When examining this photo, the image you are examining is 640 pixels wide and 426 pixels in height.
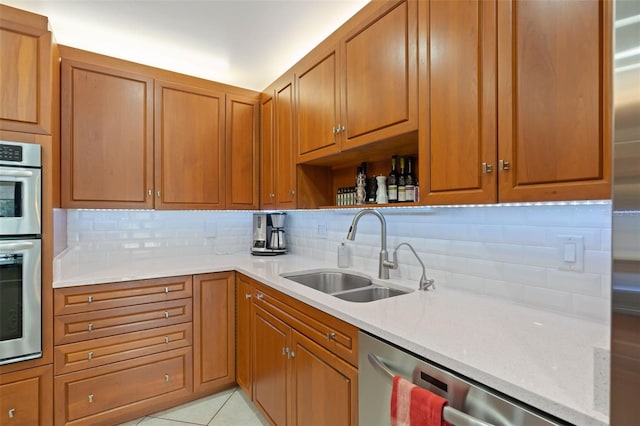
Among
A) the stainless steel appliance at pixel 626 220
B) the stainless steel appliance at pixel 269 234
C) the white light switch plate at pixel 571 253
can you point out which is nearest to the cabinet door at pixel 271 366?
the stainless steel appliance at pixel 269 234

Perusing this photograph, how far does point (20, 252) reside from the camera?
159 centimetres

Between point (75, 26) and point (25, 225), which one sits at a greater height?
point (75, 26)

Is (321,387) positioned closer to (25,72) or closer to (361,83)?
(361,83)

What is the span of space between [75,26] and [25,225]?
1407 mm

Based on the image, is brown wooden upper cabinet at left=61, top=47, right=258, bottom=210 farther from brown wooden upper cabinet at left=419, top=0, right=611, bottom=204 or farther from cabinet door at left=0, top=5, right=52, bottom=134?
brown wooden upper cabinet at left=419, top=0, right=611, bottom=204

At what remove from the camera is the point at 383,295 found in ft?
5.50

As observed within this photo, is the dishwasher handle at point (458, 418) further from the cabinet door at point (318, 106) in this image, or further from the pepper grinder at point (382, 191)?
the cabinet door at point (318, 106)

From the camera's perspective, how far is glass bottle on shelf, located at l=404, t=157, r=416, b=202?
5.26ft

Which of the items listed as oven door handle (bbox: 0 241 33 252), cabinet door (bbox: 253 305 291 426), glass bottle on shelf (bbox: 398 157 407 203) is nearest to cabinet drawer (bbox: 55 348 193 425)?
cabinet door (bbox: 253 305 291 426)

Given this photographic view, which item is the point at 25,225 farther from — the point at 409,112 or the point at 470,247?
the point at 470,247

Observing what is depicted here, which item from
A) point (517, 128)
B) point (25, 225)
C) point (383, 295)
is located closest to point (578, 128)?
point (517, 128)

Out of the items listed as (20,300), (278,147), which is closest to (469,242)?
(278,147)

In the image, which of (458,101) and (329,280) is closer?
(458,101)

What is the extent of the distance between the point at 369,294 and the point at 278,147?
1.38 meters
